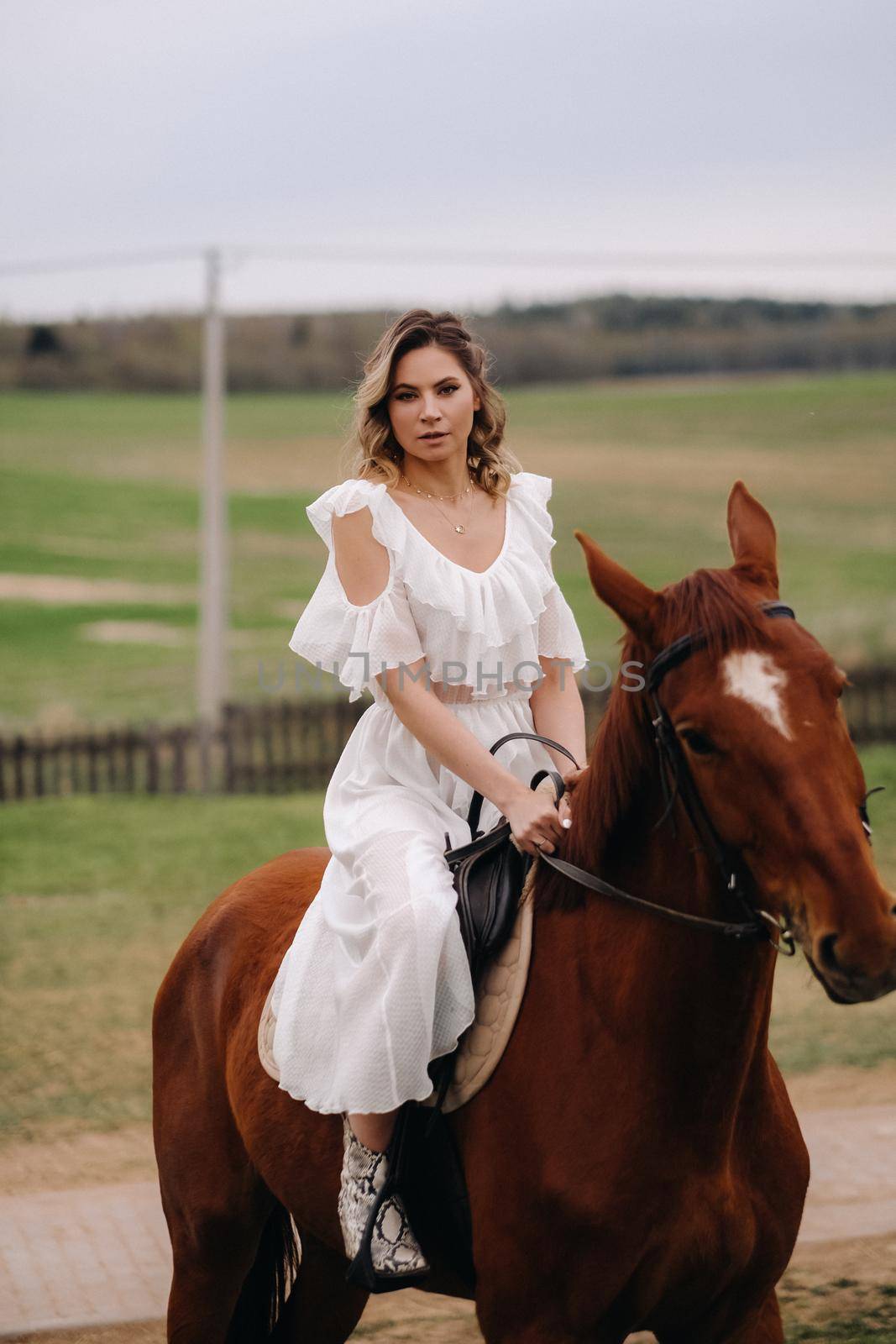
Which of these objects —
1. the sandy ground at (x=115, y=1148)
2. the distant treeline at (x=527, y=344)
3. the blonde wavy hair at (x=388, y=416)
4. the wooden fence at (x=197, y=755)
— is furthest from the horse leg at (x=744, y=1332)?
the distant treeline at (x=527, y=344)

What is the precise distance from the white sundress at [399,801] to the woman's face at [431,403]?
6.3 inches

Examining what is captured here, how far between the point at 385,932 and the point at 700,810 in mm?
839

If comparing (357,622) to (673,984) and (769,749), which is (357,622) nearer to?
(673,984)

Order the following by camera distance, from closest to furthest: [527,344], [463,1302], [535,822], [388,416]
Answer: [535,822] → [388,416] → [463,1302] → [527,344]

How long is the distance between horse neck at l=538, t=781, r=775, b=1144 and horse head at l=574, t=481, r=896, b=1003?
0.19 meters

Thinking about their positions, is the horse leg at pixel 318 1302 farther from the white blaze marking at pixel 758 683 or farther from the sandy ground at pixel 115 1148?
the sandy ground at pixel 115 1148

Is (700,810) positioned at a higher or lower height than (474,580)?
lower

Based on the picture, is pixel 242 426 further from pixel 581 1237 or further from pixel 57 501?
pixel 581 1237

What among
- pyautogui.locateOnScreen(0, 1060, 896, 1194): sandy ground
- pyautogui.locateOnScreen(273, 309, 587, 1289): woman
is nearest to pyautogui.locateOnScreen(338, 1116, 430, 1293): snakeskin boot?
pyautogui.locateOnScreen(273, 309, 587, 1289): woman

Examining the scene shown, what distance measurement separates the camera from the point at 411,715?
3168 mm

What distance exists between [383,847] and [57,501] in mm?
29852

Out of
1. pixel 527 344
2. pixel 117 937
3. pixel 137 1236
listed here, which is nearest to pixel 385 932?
pixel 137 1236

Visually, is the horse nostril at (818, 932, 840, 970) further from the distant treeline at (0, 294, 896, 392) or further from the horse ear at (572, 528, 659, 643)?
the distant treeline at (0, 294, 896, 392)

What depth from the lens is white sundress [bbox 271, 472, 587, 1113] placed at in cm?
303
